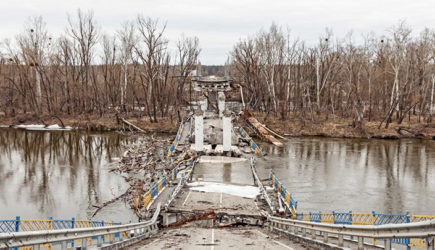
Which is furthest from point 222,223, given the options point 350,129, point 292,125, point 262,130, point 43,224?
point 292,125

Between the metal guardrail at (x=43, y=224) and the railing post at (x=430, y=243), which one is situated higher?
the railing post at (x=430, y=243)

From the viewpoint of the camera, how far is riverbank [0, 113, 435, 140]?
4897 cm

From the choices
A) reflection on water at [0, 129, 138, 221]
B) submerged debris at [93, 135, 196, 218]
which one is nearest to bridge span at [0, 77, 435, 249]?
submerged debris at [93, 135, 196, 218]

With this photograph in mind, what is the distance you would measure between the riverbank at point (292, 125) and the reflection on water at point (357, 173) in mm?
4489

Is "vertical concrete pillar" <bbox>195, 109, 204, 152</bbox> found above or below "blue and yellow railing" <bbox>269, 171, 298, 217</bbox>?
above

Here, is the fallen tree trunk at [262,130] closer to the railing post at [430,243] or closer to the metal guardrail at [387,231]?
the metal guardrail at [387,231]

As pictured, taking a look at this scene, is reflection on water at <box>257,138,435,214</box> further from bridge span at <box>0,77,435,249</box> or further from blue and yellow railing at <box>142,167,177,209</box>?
blue and yellow railing at <box>142,167,177,209</box>

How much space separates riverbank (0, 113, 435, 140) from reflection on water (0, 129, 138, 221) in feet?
30.5

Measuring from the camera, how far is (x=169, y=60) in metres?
64.1

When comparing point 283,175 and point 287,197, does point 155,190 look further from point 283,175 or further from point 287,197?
point 283,175

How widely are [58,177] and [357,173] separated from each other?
20.8 metres

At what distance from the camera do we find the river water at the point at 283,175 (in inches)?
794

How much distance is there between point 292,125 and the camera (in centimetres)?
5391

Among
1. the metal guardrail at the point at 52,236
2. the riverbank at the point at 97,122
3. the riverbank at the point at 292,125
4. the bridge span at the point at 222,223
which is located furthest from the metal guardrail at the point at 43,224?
the riverbank at the point at 292,125
